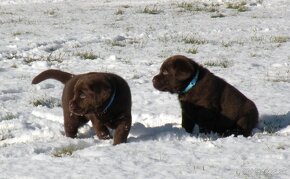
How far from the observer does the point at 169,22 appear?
15430 mm

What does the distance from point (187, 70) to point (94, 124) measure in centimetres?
107

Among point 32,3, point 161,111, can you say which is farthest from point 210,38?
point 32,3

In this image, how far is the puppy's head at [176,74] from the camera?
5.57 m

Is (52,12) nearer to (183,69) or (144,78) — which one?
(144,78)

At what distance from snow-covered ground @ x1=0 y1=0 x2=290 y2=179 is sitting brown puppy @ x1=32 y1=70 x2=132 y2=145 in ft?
0.63

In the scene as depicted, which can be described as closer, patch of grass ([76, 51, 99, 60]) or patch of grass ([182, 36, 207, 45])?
patch of grass ([76, 51, 99, 60])

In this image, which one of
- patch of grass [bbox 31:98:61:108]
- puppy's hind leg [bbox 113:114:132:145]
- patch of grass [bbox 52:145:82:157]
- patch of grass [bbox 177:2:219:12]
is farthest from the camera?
patch of grass [bbox 177:2:219:12]

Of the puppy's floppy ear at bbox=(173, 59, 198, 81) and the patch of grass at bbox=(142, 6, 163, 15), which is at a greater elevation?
the puppy's floppy ear at bbox=(173, 59, 198, 81)

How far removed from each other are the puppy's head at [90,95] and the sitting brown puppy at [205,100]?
0.85 m

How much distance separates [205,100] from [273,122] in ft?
3.51

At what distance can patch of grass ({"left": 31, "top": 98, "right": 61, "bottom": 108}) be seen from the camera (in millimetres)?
7039

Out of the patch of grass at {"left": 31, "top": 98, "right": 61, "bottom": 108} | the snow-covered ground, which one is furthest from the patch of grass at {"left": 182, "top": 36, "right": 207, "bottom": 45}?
the patch of grass at {"left": 31, "top": 98, "right": 61, "bottom": 108}

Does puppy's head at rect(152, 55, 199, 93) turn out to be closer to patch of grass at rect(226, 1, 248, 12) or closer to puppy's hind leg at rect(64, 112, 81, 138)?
puppy's hind leg at rect(64, 112, 81, 138)

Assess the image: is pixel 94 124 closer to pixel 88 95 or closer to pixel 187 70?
pixel 88 95
